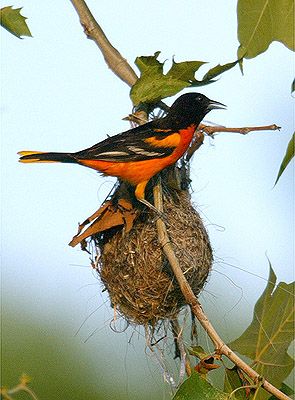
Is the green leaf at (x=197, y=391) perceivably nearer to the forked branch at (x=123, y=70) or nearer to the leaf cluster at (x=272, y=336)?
the forked branch at (x=123, y=70)

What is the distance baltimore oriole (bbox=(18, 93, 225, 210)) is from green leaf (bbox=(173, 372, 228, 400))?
106 cm

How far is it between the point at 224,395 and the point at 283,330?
579mm

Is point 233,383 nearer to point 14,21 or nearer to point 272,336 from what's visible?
point 272,336

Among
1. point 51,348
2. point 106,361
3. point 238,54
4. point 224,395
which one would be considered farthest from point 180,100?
point 51,348

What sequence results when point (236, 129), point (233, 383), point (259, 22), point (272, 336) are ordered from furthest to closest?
point (236, 129) → point (272, 336) → point (233, 383) → point (259, 22)

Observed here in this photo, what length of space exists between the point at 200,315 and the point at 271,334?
1.31ft

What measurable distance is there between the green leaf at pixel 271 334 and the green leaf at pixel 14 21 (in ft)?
3.82

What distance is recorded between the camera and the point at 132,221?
11.3 feet

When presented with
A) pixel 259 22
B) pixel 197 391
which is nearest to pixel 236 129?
pixel 259 22

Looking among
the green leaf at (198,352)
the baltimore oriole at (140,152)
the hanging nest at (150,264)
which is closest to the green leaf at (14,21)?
the baltimore oriole at (140,152)

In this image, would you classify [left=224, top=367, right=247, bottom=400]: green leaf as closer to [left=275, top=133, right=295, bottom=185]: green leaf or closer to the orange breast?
[left=275, top=133, right=295, bottom=185]: green leaf

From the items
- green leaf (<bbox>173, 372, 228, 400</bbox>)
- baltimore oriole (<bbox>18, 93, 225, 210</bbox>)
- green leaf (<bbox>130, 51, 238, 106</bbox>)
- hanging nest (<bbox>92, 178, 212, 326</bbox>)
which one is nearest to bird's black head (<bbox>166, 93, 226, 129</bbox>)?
baltimore oriole (<bbox>18, 93, 225, 210</bbox>)

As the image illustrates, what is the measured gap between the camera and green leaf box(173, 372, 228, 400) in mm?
2395

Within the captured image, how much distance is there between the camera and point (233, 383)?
106 inches
